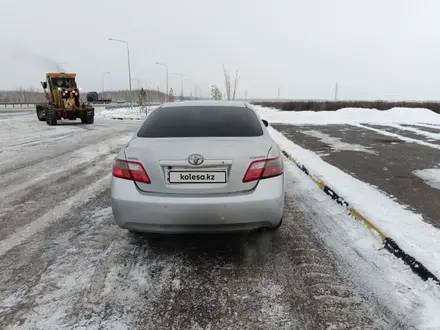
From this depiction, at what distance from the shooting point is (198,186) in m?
3.13

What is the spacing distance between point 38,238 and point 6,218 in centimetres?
107

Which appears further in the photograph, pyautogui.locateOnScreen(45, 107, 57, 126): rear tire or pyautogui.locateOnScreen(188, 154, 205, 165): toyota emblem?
pyautogui.locateOnScreen(45, 107, 57, 126): rear tire

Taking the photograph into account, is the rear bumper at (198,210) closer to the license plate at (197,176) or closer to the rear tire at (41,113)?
the license plate at (197,176)

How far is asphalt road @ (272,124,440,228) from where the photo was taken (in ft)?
17.3

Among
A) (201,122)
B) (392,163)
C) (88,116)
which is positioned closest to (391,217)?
(201,122)

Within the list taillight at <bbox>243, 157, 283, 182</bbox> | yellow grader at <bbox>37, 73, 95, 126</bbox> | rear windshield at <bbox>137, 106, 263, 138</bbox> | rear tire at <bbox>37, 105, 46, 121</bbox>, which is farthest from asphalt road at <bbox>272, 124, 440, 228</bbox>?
rear tire at <bbox>37, 105, 46, 121</bbox>

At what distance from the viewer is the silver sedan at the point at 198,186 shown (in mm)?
3088

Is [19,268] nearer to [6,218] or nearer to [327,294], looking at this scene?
[6,218]

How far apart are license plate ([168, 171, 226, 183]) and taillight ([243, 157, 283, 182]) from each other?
0.24 m

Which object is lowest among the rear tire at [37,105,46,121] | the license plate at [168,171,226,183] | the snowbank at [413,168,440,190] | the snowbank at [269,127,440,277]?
the snowbank at [413,168,440,190]

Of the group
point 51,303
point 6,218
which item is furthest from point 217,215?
point 6,218

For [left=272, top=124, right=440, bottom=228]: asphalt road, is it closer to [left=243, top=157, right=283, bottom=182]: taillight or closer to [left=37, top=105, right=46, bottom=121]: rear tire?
[left=243, top=157, right=283, bottom=182]: taillight

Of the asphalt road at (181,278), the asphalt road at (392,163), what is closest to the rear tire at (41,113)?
the asphalt road at (392,163)

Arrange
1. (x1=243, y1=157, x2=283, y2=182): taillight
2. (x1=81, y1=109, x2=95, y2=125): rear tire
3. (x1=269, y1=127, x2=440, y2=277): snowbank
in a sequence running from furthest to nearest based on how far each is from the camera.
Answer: (x1=81, y1=109, x2=95, y2=125): rear tire < (x1=269, y1=127, x2=440, y2=277): snowbank < (x1=243, y1=157, x2=283, y2=182): taillight
